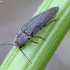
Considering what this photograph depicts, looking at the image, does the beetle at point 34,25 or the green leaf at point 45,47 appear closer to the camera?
the green leaf at point 45,47

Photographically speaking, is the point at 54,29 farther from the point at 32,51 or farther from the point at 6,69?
the point at 6,69

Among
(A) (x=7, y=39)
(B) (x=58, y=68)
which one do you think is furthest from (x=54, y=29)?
(A) (x=7, y=39)

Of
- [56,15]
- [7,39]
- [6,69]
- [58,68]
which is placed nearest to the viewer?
[6,69]

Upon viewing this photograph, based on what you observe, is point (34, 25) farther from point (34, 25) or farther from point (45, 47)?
point (45, 47)

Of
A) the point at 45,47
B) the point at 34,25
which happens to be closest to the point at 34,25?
the point at 34,25

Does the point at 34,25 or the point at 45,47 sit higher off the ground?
the point at 34,25
